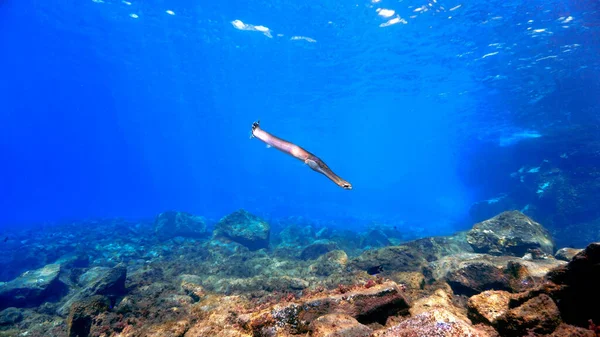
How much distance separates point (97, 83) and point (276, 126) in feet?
114

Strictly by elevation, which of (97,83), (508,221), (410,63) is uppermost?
(97,83)

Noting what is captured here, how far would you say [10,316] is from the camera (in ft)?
25.0

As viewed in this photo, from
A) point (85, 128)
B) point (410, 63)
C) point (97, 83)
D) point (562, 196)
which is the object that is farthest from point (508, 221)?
point (85, 128)

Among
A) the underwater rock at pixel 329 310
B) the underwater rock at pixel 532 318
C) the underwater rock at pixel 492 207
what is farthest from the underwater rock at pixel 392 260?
the underwater rock at pixel 492 207

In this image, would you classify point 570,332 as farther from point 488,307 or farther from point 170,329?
point 170,329

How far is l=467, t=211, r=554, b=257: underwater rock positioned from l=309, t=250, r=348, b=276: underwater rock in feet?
15.6

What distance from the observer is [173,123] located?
72250mm

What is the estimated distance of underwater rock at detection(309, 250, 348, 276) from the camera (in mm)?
9445

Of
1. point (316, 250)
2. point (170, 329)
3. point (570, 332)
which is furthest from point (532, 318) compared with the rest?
point (316, 250)

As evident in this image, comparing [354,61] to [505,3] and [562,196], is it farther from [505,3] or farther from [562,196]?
[562,196]

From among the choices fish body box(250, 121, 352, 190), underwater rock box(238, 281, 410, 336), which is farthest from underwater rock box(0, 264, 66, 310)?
fish body box(250, 121, 352, 190)

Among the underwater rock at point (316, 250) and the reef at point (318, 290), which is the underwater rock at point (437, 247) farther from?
the underwater rock at point (316, 250)

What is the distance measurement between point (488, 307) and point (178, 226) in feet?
75.7

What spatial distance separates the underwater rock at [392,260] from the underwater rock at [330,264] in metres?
0.74
